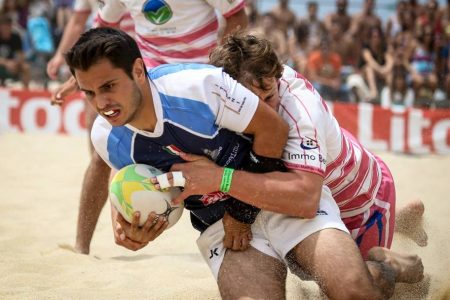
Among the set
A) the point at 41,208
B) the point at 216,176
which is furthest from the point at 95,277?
the point at 41,208

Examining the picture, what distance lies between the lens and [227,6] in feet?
15.6

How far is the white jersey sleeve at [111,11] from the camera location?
484 cm

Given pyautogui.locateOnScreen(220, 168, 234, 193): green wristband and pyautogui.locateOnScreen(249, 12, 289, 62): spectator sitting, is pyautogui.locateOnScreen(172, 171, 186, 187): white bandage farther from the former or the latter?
pyautogui.locateOnScreen(249, 12, 289, 62): spectator sitting

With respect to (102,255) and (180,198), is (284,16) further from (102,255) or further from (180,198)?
(180,198)

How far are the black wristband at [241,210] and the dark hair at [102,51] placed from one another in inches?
28.2

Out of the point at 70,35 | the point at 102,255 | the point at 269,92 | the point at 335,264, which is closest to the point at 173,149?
the point at 269,92

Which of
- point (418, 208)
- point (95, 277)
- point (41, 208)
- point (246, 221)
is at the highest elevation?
point (246, 221)

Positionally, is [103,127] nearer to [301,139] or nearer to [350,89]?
[301,139]

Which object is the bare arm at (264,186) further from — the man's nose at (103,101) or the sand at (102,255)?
the sand at (102,255)

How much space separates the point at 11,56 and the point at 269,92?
10559 mm

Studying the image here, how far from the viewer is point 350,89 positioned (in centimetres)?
1170

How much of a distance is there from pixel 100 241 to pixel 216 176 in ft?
7.95

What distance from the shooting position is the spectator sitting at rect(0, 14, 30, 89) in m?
12.5

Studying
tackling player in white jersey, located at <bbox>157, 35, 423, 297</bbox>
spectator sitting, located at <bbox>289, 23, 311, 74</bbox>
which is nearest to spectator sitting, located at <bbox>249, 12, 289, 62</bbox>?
spectator sitting, located at <bbox>289, 23, 311, 74</bbox>
